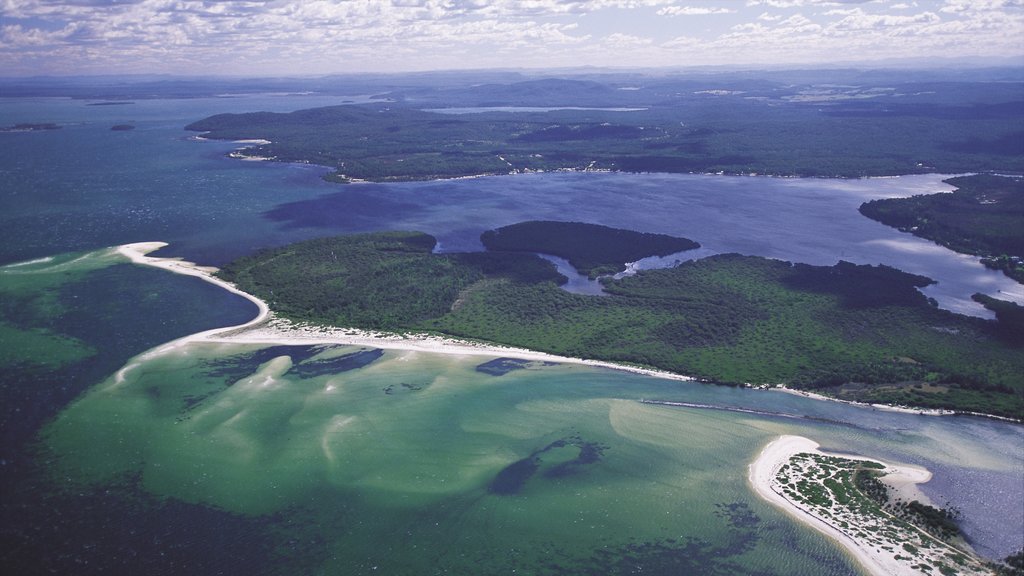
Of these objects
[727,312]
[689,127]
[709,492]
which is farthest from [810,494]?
[689,127]

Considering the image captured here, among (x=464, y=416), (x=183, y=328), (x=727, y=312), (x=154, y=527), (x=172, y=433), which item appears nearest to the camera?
(x=154, y=527)

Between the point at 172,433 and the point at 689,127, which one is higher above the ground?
the point at 689,127

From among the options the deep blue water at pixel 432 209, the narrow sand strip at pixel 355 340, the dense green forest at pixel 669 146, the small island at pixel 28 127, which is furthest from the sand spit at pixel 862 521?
the small island at pixel 28 127

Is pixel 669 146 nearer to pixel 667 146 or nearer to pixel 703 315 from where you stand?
pixel 667 146

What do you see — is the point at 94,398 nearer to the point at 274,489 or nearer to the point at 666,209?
the point at 274,489

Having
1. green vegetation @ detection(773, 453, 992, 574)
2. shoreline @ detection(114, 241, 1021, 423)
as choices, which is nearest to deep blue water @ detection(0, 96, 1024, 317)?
shoreline @ detection(114, 241, 1021, 423)

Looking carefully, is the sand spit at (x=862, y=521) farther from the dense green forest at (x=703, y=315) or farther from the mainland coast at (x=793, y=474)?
the dense green forest at (x=703, y=315)
